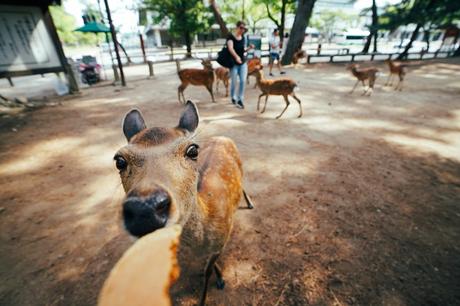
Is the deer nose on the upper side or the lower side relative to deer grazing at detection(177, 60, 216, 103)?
upper

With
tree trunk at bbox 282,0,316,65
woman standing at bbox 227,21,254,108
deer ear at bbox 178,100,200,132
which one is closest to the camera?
deer ear at bbox 178,100,200,132

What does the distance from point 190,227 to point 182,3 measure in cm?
3071

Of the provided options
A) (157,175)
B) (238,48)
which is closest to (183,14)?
(238,48)

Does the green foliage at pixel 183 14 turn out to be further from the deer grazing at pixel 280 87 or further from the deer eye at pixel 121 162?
the deer eye at pixel 121 162

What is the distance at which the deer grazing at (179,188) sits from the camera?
51.6 inches

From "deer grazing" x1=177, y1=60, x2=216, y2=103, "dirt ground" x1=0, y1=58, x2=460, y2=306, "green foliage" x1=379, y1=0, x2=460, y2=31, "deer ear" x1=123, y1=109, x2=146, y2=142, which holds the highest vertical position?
"green foliage" x1=379, y1=0, x2=460, y2=31

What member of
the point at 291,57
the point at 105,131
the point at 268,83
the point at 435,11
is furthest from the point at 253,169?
the point at 435,11

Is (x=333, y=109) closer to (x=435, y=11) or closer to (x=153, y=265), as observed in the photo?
(x=153, y=265)

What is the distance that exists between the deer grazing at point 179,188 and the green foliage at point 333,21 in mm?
70558

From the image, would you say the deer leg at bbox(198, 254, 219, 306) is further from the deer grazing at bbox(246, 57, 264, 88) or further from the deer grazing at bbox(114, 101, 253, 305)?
the deer grazing at bbox(246, 57, 264, 88)

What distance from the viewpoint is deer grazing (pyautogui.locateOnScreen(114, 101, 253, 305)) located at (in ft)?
4.30

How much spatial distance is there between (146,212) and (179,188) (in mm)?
381

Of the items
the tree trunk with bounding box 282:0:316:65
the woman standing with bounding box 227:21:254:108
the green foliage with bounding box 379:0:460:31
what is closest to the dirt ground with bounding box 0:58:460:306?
the woman standing with bounding box 227:21:254:108

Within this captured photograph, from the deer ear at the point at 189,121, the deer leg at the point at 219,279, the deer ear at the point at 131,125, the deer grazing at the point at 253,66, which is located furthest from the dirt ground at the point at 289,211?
the deer grazing at the point at 253,66
